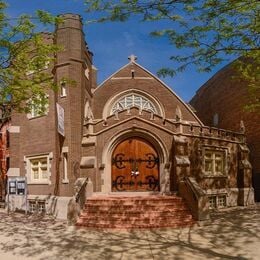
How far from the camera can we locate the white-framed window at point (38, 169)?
21.7 meters

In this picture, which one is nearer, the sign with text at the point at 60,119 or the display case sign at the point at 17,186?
the sign with text at the point at 60,119

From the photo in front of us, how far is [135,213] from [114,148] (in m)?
5.20

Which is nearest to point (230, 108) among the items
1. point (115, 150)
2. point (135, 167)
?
point (135, 167)

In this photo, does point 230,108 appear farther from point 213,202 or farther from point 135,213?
point 135,213

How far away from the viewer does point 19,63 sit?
1335 cm

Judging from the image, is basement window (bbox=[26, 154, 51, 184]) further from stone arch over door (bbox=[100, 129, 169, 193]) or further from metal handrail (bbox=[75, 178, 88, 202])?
metal handrail (bbox=[75, 178, 88, 202])

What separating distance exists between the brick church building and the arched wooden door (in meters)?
0.06

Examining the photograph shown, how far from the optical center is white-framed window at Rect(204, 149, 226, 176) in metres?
21.5


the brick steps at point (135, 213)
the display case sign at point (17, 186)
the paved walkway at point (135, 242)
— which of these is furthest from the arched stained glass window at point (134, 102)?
the paved walkway at point (135, 242)

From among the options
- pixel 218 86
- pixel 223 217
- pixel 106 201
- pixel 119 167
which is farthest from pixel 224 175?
pixel 218 86

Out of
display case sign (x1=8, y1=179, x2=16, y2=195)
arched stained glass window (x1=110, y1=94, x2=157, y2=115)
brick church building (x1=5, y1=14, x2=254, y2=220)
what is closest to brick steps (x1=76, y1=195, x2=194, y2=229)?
brick church building (x1=5, y1=14, x2=254, y2=220)

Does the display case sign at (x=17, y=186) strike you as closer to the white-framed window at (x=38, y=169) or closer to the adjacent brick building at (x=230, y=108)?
the white-framed window at (x=38, y=169)

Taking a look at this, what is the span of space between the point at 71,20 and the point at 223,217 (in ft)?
46.8

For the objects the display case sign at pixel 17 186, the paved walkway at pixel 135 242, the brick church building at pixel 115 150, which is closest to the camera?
the paved walkway at pixel 135 242
